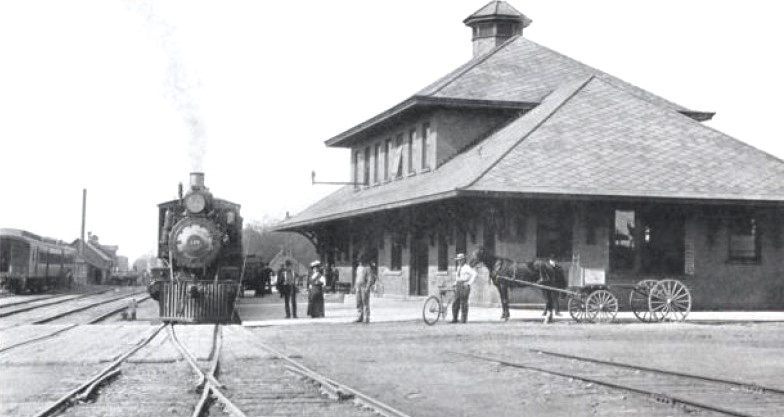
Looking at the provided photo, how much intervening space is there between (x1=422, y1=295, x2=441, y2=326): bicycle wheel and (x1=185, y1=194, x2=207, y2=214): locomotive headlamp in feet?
18.9

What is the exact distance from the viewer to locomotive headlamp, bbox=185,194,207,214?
79.5ft

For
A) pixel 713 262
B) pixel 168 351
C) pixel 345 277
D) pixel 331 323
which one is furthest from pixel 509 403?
pixel 345 277

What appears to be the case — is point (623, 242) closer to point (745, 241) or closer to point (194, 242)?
point (745, 241)

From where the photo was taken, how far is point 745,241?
2809 centimetres

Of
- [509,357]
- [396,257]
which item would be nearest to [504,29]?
[396,257]

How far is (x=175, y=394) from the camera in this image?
10.6 m

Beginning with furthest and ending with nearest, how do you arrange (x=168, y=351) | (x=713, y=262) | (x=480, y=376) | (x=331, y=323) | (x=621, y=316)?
(x=713, y=262) < (x=621, y=316) < (x=331, y=323) < (x=168, y=351) < (x=480, y=376)

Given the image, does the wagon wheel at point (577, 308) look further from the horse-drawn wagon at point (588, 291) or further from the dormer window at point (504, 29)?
the dormer window at point (504, 29)

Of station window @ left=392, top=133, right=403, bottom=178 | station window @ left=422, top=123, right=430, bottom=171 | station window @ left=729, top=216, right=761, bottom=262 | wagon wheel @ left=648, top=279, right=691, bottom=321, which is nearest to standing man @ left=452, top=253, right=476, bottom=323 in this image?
wagon wheel @ left=648, top=279, right=691, bottom=321

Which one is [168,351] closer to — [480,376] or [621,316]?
[480,376]

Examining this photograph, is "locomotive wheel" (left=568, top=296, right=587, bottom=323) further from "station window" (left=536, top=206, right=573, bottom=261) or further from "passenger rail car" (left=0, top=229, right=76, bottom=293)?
"passenger rail car" (left=0, top=229, right=76, bottom=293)

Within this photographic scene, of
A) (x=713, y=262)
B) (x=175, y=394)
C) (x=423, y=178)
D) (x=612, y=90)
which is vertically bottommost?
(x=175, y=394)

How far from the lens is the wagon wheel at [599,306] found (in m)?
22.7

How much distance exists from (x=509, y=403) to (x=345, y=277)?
3130 cm
